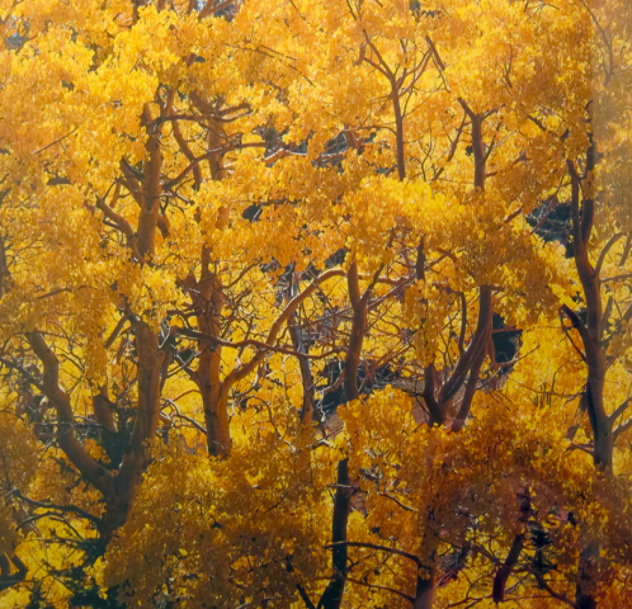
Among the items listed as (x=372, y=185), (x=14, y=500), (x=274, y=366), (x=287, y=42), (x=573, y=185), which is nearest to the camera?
(x=372, y=185)

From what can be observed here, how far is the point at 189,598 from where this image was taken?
316 inches

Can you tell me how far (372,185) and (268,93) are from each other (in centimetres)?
259

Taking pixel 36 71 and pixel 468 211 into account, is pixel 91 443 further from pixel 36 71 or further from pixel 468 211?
pixel 468 211

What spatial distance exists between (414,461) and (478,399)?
1.73m

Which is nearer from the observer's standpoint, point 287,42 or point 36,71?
point 36,71

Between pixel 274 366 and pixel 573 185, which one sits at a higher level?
pixel 274 366

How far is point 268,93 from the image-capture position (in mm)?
9680

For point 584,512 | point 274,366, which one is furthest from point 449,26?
point 274,366

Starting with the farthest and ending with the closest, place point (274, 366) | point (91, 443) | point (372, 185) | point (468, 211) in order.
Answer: point (274, 366)
point (91, 443)
point (372, 185)
point (468, 211)

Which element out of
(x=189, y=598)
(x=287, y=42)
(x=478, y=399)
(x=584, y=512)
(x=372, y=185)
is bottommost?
(x=189, y=598)

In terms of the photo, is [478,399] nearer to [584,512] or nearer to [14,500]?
[584,512]

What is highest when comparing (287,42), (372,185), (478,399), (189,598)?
(287,42)

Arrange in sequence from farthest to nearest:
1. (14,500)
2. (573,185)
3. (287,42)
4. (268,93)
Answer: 1. (14,500)
2. (268,93)
3. (287,42)
4. (573,185)

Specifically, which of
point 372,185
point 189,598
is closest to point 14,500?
point 189,598
